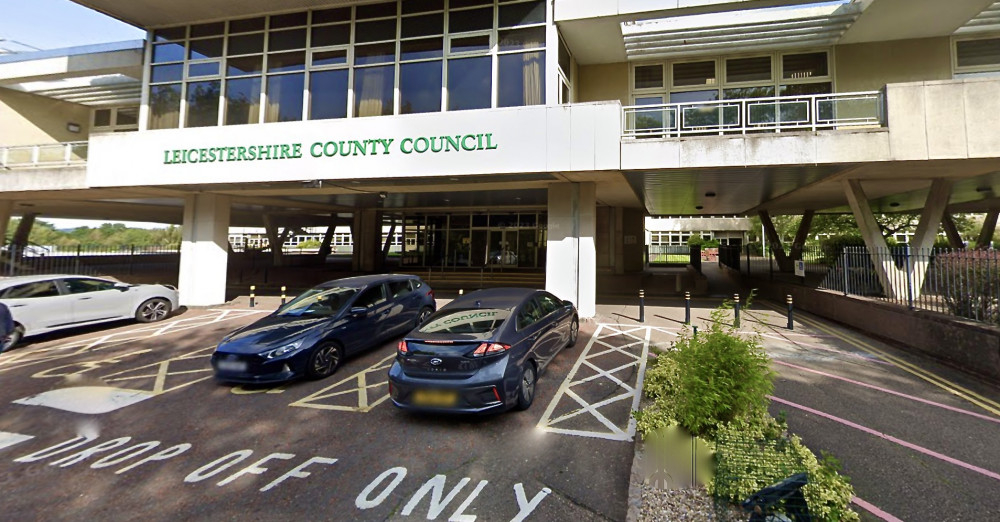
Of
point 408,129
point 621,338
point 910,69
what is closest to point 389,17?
point 408,129

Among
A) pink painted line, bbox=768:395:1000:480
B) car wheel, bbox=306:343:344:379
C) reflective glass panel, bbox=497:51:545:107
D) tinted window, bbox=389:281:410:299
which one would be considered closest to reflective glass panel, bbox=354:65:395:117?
reflective glass panel, bbox=497:51:545:107

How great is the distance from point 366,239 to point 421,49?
16575 millimetres

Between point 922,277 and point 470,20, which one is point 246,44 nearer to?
point 470,20

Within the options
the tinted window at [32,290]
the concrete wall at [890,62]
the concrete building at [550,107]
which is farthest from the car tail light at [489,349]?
the concrete wall at [890,62]

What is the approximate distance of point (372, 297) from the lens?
812 cm

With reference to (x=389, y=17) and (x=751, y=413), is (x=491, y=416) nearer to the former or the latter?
(x=751, y=413)

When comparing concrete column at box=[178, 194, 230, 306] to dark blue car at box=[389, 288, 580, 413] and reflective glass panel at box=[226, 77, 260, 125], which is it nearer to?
reflective glass panel at box=[226, 77, 260, 125]

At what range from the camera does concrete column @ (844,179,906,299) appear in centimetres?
1009

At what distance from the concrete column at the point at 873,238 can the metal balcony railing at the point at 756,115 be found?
2404 mm

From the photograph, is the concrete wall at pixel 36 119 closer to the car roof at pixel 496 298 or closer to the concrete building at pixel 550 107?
the concrete building at pixel 550 107

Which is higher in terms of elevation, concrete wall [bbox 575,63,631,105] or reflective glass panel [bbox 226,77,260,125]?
concrete wall [bbox 575,63,631,105]

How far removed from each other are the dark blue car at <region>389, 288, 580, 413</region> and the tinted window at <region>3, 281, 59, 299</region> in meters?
10.2

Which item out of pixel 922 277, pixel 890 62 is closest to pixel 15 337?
pixel 922 277

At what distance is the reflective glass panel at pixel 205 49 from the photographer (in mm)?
13094
